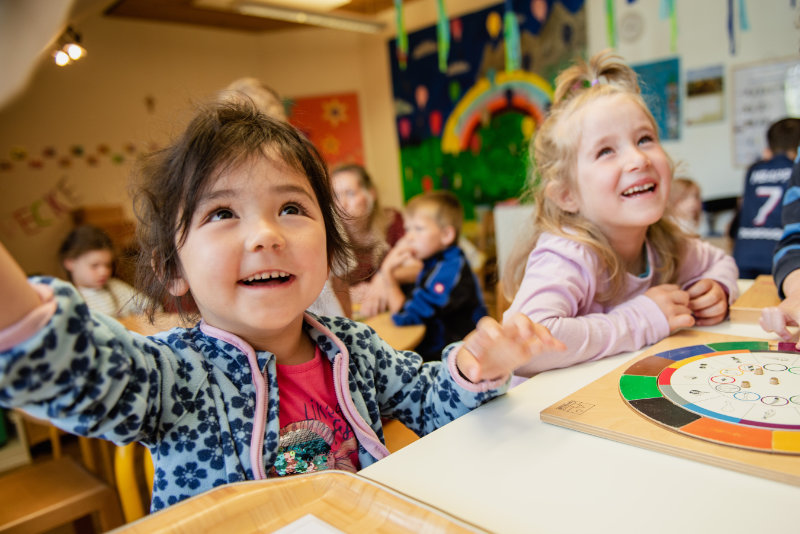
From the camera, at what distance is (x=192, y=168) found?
2.10 ft

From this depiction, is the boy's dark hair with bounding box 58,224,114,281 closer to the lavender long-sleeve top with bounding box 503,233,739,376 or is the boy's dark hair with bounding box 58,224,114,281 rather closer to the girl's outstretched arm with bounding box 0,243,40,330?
the lavender long-sleeve top with bounding box 503,233,739,376

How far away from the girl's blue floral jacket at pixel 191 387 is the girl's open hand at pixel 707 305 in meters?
0.45

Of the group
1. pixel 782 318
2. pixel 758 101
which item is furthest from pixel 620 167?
pixel 758 101

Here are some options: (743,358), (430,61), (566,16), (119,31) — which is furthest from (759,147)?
(119,31)

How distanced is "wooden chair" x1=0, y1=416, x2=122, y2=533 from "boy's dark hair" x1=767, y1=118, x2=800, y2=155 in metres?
3.02

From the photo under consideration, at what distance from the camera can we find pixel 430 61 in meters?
4.79

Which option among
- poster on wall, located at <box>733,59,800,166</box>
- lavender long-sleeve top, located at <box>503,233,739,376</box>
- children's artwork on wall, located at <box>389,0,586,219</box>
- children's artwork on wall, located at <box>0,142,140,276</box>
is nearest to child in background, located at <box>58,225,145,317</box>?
children's artwork on wall, located at <box>0,142,140,276</box>

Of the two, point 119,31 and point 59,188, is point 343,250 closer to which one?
point 59,188

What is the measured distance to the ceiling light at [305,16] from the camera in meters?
3.68

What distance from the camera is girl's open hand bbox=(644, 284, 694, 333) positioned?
32.6 inches

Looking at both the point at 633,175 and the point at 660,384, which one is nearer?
the point at 660,384

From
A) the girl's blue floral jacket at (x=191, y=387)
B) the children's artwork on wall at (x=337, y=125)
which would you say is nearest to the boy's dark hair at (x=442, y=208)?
the girl's blue floral jacket at (x=191, y=387)

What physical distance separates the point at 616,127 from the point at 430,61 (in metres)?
4.12

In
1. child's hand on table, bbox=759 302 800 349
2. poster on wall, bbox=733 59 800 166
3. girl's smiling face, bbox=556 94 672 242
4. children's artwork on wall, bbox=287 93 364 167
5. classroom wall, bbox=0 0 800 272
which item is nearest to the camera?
child's hand on table, bbox=759 302 800 349
